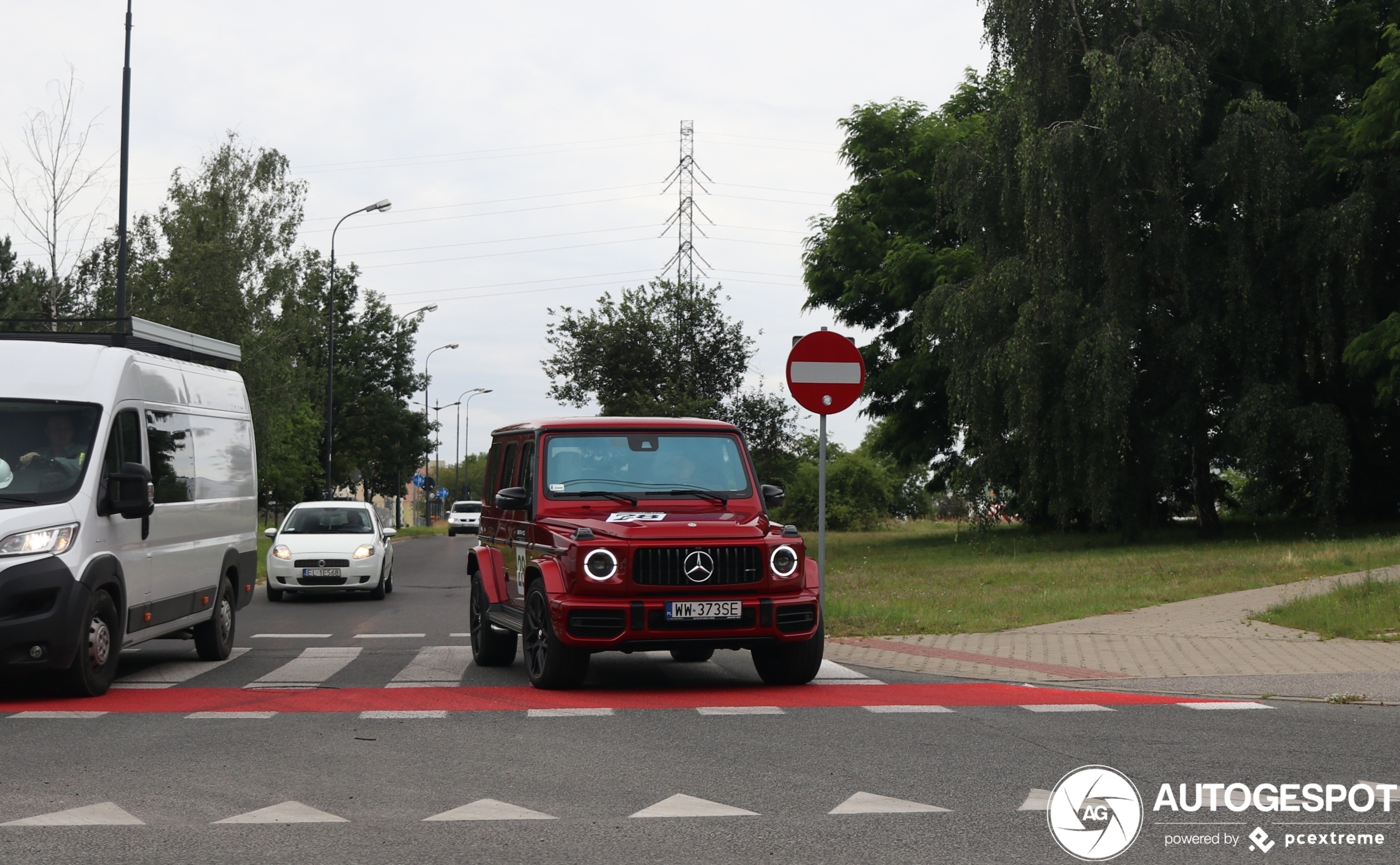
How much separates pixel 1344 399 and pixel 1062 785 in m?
28.6

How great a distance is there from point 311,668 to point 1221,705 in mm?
7392

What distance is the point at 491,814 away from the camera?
248 inches

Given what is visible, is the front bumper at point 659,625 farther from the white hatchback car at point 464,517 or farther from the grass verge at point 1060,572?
the white hatchback car at point 464,517

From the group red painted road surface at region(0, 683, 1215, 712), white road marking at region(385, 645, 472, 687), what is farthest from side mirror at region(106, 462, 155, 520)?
white road marking at region(385, 645, 472, 687)

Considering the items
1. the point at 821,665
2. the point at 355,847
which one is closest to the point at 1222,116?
the point at 821,665

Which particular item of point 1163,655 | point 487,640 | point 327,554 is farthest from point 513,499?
point 327,554

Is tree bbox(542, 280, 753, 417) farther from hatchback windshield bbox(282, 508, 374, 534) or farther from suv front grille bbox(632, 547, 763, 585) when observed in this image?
suv front grille bbox(632, 547, 763, 585)

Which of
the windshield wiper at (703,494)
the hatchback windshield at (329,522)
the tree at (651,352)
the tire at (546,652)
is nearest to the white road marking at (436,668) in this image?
the tire at (546,652)

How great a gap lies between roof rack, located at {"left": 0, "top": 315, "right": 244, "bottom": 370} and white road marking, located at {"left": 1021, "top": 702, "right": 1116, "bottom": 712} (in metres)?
7.12

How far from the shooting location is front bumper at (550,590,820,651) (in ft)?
33.4

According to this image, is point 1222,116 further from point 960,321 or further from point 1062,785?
point 1062,785

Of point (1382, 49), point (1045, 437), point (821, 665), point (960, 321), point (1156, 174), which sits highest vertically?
point (1382, 49)

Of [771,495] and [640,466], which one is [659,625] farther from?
[771,495]

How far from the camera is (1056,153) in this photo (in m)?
28.8
